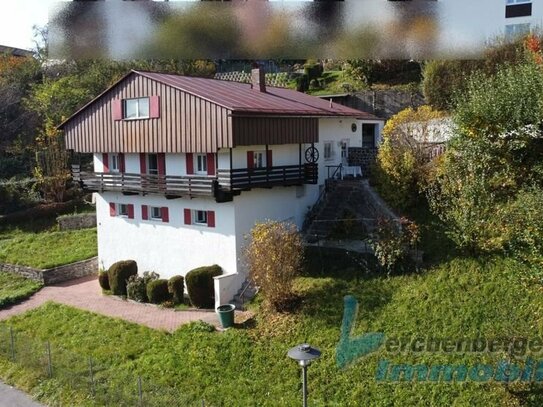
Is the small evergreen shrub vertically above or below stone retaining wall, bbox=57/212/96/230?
below

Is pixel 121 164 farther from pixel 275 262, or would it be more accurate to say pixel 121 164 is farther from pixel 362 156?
pixel 362 156

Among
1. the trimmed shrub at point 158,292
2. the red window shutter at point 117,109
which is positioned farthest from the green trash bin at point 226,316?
the red window shutter at point 117,109

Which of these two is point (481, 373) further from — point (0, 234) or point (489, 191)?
point (0, 234)

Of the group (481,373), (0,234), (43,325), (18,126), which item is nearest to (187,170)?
(43,325)

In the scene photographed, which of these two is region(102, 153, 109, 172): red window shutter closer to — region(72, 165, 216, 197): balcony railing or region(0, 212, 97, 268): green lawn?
region(72, 165, 216, 197): balcony railing

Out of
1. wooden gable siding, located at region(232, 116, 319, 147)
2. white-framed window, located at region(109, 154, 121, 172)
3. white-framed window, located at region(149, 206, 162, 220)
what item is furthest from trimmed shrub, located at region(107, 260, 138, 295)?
wooden gable siding, located at region(232, 116, 319, 147)

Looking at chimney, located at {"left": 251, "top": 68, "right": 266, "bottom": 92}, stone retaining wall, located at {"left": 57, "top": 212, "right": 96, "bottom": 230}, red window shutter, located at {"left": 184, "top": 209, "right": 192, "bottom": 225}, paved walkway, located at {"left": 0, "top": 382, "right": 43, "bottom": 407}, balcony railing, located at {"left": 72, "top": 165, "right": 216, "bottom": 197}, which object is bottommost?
paved walkway, located at {"left": 0, "top": 382, "right": 43, "bottom": 407}

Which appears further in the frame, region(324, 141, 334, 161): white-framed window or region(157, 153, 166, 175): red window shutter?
region(324, 141, 334, 161): white-framed window
